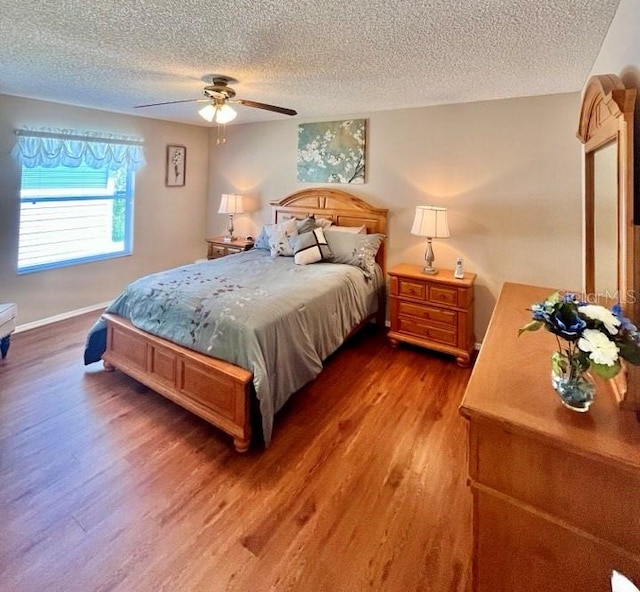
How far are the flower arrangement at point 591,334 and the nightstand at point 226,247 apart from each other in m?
3.89

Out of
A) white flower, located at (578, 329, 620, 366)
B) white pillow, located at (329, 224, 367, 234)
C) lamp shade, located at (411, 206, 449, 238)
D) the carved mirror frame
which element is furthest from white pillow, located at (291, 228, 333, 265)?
white flower, located at (578, 329, 620, 366)

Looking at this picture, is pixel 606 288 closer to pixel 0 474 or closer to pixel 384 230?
pixel 384 230

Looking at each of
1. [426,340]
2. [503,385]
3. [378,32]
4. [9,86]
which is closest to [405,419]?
[426,340]

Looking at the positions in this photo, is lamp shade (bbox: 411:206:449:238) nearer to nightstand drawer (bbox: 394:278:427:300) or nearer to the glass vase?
nightstand drawer (bbox: 394:278:427:300)

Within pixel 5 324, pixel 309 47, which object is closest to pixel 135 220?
pixel 5 324

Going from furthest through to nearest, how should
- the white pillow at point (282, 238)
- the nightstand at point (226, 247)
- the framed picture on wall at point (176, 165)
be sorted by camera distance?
the framed picture on wall at point (176, 165) < the nightstand at point (226, 247) < the white pillow at point (282, 238)

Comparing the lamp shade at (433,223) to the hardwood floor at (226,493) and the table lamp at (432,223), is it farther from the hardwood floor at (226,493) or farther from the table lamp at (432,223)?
the hardwood floor at (226,493)

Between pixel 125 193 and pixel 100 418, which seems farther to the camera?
pixel 125 193

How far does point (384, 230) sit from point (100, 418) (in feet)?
9.83

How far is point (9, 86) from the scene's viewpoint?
3.21 metres

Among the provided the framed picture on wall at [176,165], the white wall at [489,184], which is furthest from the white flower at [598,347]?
the framed picture on wall at [176,165]

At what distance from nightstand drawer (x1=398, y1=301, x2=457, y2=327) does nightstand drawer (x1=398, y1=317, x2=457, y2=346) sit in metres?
0.06

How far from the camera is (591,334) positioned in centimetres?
100

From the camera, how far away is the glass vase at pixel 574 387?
1078 mm
